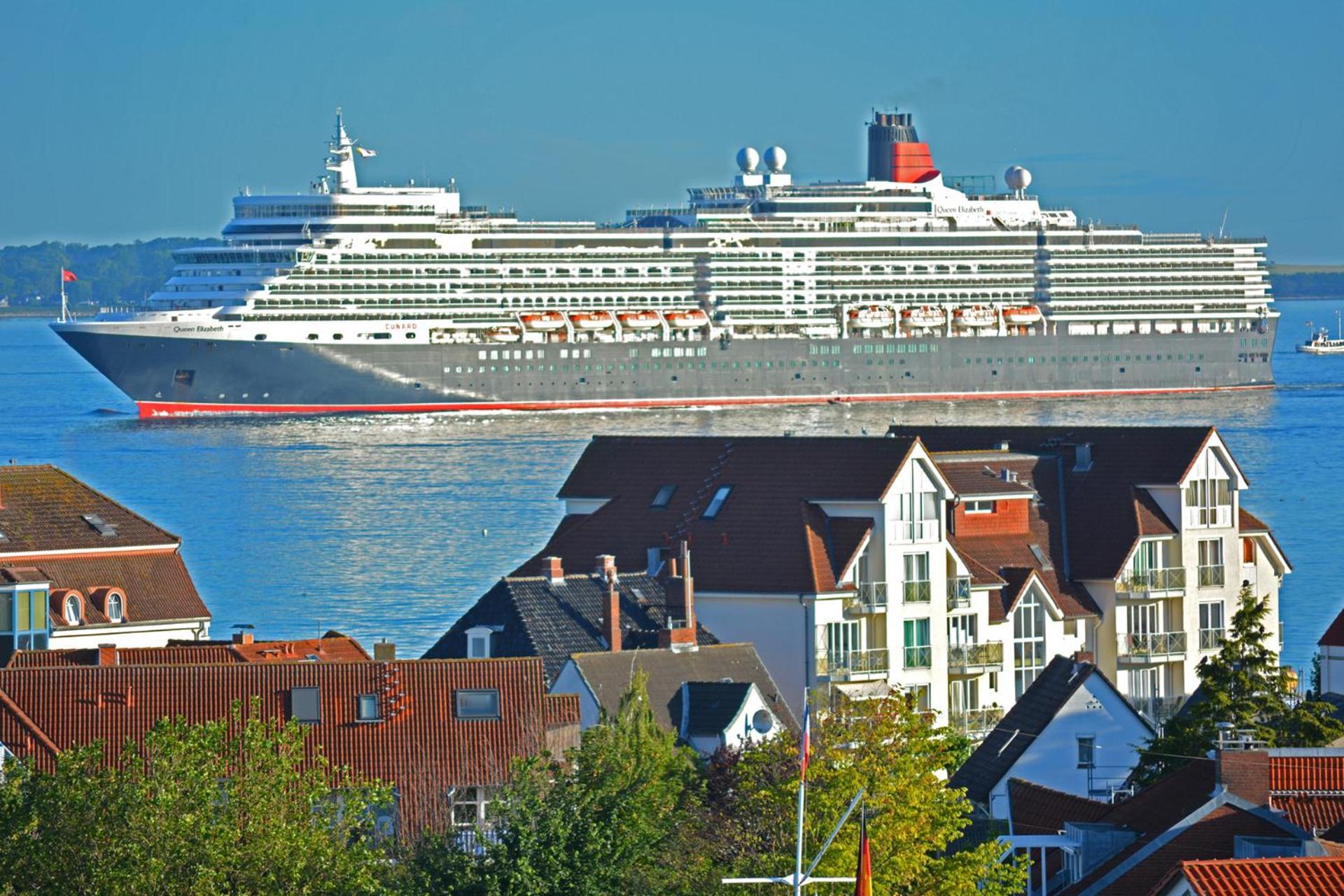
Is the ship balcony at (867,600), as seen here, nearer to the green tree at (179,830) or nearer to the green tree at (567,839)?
the green tree at (567,839)

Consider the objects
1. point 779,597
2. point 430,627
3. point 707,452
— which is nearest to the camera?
point 779,597

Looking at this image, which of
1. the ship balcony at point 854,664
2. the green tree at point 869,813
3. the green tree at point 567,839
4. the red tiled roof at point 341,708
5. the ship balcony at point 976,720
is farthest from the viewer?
the ship balcony at point 976,720

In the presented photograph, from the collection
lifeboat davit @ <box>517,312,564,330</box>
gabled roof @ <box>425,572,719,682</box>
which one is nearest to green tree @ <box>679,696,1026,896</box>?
gabled roof @ <box>425,572,719,682</box>

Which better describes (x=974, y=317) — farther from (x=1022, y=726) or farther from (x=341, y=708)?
(x=341, y=708)

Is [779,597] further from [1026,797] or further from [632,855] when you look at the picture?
[632,855]

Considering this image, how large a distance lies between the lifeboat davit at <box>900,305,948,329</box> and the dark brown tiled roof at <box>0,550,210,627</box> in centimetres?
11807

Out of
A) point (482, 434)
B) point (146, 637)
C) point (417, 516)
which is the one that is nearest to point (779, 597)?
point (146, 637)

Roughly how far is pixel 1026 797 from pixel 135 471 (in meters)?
77.9

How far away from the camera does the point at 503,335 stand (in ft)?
456

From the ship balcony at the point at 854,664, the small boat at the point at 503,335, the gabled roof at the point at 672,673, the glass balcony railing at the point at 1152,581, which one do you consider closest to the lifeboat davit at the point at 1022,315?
the small boat at the point at 503,335

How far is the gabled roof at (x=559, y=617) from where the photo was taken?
106 ft

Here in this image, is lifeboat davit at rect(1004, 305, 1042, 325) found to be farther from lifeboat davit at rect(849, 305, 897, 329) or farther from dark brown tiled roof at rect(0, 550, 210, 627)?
dark brown tiled roof at rect(0, 550, 210, 627)

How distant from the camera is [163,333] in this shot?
130 metres

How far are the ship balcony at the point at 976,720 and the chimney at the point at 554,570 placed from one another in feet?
16.2
